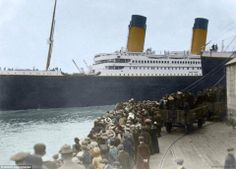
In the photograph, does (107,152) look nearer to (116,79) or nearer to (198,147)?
(198,147)

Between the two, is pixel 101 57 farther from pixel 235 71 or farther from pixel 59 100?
pixel 235 71

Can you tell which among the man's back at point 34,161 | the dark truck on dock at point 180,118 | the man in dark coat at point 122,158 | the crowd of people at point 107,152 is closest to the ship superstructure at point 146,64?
the dark truck on dock at point 180,118

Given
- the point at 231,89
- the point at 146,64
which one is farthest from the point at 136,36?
the point at 231,89

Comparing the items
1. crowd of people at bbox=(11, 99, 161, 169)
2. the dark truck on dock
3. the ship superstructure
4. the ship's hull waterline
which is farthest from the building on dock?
the ship superstructure

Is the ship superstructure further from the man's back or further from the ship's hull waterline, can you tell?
the man's back

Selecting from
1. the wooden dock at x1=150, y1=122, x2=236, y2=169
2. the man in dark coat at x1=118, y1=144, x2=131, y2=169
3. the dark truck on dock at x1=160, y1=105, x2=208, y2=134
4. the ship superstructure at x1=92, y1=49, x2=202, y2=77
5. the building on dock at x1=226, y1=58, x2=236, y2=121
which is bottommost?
the wooden dock at x1=150, y1=122, x2=236, y2=169

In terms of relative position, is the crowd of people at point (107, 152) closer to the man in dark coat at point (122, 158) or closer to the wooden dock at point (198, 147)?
the man in dark coat at point (122, 158)
